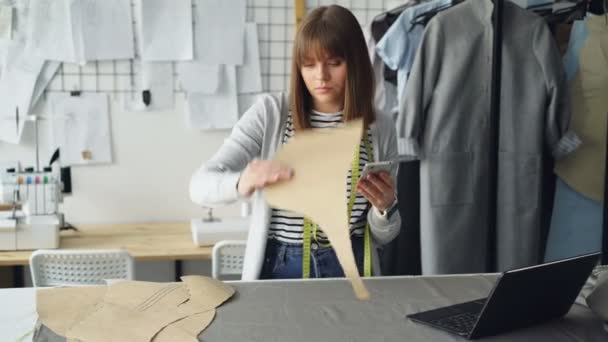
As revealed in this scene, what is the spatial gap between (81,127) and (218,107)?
24.8 inches

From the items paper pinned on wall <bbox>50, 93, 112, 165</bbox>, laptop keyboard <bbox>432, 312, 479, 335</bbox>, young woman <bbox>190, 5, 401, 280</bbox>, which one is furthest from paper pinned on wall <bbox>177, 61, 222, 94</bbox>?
laptop keyboard <bbox>432, 312, 479, 335</bbox>

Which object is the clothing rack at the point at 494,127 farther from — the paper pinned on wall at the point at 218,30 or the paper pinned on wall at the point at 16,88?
the paper pinned on wall at the point at 16,88

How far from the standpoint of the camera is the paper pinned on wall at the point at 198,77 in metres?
3.13

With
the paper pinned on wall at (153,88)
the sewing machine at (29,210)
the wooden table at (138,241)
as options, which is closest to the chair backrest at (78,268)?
the wooden table at (138,241)

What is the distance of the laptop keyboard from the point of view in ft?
4.11

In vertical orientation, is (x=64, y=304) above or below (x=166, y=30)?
below

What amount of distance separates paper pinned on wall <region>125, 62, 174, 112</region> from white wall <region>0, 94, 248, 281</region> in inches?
1.6

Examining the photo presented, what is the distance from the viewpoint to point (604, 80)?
2635mm

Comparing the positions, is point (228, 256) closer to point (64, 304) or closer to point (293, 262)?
point (293, 262)

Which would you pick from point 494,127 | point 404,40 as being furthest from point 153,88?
point 494,127

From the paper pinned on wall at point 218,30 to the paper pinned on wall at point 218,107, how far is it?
0.07 m

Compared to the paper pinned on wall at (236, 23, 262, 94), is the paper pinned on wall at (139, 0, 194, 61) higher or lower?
higher

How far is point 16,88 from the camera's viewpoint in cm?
301

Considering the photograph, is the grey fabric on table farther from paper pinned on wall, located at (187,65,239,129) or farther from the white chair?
paper pinned on wall, located at (187,65,239,129)
